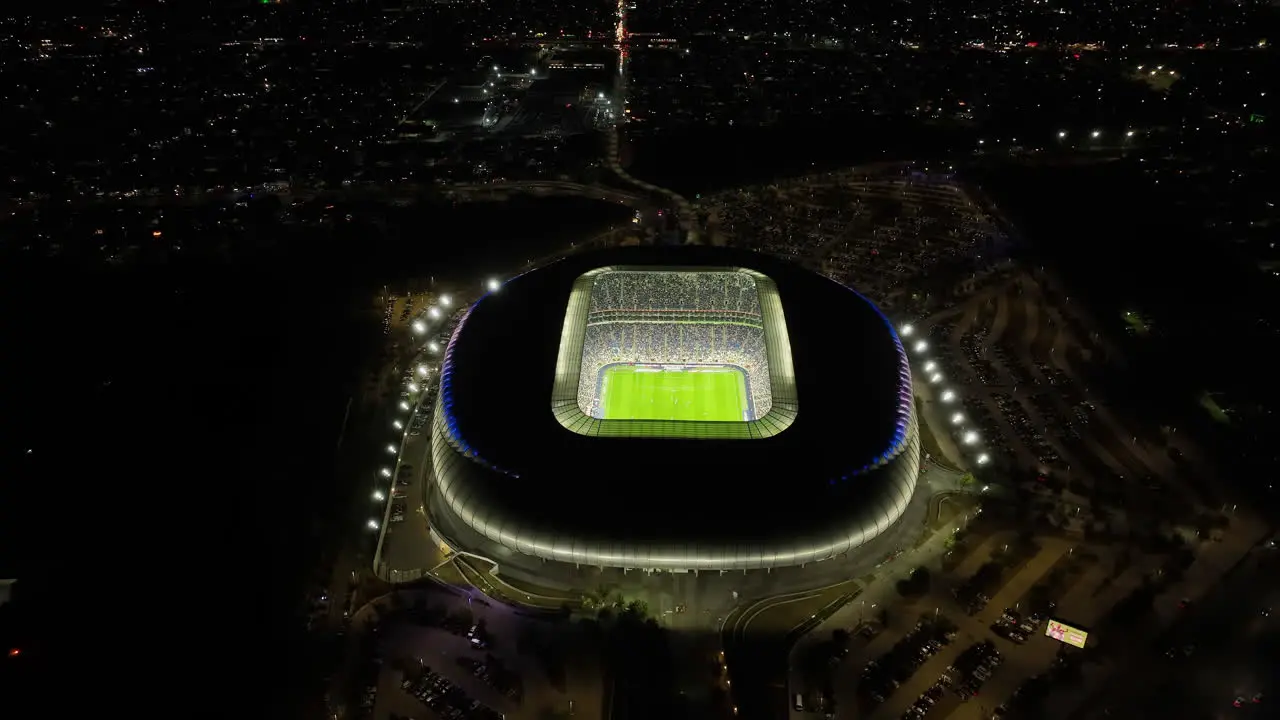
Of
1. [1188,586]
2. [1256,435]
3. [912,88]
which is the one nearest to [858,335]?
[1188,586]

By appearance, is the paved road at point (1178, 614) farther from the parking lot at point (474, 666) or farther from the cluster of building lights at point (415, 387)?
the cluster of building lights at point (415, 387)

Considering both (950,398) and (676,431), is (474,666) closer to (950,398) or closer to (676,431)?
(676,431)

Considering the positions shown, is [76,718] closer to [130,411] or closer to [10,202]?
[130,411]

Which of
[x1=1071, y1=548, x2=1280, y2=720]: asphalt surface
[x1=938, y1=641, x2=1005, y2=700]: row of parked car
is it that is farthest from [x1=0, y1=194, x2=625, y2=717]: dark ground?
[x1=1071, y1=548, x2=1280, y2=720]: asphalt surface

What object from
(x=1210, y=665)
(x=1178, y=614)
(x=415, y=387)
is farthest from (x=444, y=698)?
(x=1178, y=614)

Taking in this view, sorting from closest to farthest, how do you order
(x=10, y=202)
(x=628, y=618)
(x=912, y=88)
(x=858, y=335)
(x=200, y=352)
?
(x=628, y=618) → (x=858, y=335) → (x=200, y=352) → (x=10, y=202) → (x=912, y=88)
